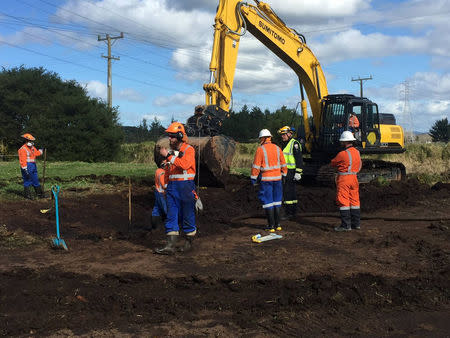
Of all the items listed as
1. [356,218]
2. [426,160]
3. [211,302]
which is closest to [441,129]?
[426,160]

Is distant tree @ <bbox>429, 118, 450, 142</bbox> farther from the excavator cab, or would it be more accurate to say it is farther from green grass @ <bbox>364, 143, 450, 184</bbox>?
the excavator cab

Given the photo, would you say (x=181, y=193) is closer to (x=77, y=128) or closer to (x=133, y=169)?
(x=133, y=169)

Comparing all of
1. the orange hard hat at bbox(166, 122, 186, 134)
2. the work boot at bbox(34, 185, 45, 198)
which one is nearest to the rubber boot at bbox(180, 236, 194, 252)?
the orange hard hat at bbox(166, 122, 186, 134)

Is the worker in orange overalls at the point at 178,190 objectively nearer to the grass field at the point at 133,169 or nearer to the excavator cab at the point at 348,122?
the grass field at the point at 133,169

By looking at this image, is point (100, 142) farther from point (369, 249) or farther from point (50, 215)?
point (369, 249)

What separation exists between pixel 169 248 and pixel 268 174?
2.51 metres

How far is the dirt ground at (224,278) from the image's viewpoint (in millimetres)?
4375

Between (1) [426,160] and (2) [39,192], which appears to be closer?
(2) [39,192]

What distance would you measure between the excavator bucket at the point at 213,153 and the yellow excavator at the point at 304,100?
30 centimetres

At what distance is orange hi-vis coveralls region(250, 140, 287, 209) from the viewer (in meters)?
8.59

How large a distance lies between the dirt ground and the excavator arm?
10.3 ft

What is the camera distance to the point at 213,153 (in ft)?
36.8

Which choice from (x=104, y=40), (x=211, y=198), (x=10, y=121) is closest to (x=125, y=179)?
(x=211, y=198)

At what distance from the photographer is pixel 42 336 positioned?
410 centimetres
